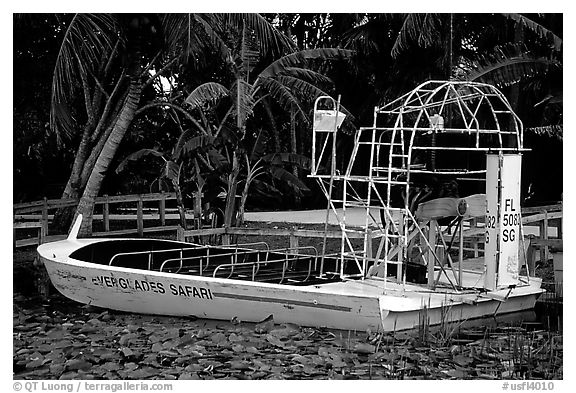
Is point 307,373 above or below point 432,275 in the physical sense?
below

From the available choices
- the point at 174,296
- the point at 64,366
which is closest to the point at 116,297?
the point at 174,296

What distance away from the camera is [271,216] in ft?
75.0

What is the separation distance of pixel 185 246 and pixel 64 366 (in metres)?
4.72

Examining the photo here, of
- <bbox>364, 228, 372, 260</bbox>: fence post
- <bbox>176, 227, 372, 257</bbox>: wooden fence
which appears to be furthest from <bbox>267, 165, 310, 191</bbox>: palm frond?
<bbox>364, 228, 372, 260</bbox>: fence post

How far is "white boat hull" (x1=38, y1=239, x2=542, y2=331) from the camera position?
919 cm

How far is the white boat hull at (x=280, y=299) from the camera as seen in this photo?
9.19m

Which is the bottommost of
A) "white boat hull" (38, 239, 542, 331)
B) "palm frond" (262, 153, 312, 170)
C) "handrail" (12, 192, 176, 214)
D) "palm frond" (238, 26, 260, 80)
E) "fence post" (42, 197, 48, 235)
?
"white boat hull" (38, 239, 542, 331)

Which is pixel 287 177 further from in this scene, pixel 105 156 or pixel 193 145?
pixel 105 156

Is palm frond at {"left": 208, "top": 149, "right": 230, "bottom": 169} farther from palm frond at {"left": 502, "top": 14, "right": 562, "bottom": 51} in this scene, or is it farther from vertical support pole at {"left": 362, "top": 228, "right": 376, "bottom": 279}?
vertical support pole at {"left": 362, "top": 228, "right": 376, "bottom": 279}

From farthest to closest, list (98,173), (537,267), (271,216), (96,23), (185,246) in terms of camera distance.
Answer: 1. (271,216)
2. (98,173)
3. (96,23)
4. (537,267)
5. (185,246)

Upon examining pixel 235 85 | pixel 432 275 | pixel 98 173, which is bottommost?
pixel 432 275

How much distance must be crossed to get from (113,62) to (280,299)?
10.1 meters

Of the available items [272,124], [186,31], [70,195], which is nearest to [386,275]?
[186,31]

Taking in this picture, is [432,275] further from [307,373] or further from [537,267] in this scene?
[537,267]
